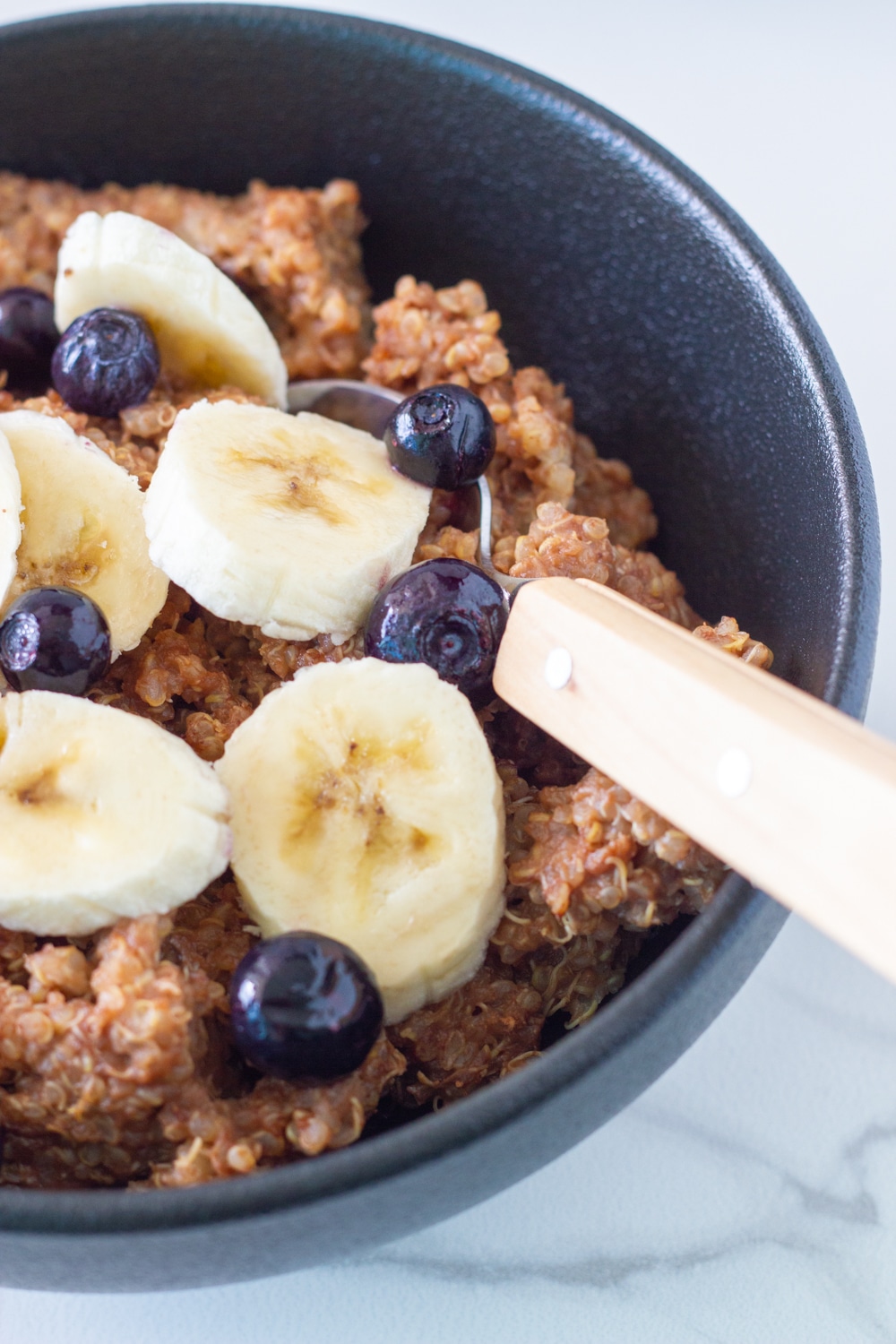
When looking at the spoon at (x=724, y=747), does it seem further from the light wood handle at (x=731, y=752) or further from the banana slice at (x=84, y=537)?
the banana slice at (x=84, y=537)

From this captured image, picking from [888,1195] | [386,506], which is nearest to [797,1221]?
[888,1195]

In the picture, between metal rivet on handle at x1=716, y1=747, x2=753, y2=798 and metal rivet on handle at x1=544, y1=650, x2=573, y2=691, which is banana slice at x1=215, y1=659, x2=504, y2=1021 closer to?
metal rivet on handle at x1=544, y1=650, x2=573, y2=691

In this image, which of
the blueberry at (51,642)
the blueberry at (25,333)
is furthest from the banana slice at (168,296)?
the blueberry at (51,642)

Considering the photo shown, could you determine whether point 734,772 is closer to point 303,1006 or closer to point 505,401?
point 303,1006

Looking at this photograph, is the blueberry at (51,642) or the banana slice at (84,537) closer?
the blueberry at (51,642)

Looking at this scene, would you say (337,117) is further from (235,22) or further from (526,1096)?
(526,1096)

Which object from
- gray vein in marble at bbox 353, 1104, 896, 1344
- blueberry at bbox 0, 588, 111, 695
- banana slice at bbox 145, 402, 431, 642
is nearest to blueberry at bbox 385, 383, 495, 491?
banana slice at bbox 145, 402, 431, 642

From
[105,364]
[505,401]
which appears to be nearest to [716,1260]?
[505,401]
